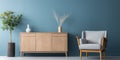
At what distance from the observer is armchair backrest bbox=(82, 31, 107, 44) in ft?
27.8

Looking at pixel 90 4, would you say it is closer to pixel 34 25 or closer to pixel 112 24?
pixel 112 24

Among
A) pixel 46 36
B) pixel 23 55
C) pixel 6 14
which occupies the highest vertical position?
pixel 6 14

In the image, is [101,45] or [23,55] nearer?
[101,45]

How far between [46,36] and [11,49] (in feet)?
3.90

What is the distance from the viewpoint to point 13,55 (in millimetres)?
8758

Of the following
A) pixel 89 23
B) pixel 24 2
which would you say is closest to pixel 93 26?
pixel 89 23

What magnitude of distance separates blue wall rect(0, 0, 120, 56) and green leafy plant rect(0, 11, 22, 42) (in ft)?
1.21

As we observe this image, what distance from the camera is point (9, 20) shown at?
28.2ft

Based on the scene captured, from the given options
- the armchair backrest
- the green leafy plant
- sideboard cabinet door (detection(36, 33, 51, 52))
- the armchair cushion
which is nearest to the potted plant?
the green leafy plant

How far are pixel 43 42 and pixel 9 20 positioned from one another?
50.1 inches

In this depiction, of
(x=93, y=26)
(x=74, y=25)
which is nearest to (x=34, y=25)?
(x=74, y=25)

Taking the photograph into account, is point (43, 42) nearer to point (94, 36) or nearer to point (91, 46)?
point (94, 36)

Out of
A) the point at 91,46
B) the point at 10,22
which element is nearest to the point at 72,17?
the point at 91,46

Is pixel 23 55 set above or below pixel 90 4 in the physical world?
below
